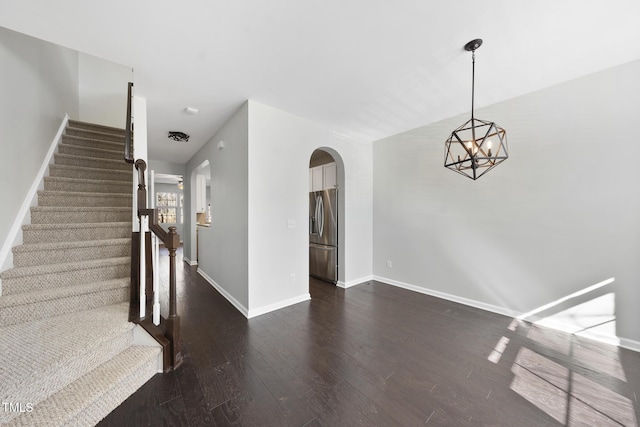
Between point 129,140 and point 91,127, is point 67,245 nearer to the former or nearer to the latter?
point 129,140

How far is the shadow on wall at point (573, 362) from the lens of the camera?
1537 millimetres

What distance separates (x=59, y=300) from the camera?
1.97 meters

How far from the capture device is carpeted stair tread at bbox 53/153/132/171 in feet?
10.1

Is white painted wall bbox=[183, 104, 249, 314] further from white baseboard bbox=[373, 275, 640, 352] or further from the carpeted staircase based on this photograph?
white baseboard bbox=[373, 275, 640, 352]

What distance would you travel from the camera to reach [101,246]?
2475 mm

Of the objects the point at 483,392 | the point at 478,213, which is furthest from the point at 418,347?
the point at 478,213

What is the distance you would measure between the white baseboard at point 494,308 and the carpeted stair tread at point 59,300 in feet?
12.4

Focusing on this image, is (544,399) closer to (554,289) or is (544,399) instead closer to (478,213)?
(554,289)

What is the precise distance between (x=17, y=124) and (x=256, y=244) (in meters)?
2.58

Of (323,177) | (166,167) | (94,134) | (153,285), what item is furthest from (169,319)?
(166,167)

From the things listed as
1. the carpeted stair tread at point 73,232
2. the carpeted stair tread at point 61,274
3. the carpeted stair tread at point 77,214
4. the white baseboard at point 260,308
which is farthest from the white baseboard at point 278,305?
the carpeted stair tread at point 77,214

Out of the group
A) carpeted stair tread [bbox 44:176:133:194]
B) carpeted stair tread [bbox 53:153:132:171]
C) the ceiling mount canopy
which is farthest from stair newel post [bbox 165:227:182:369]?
the ceiling mount canopy

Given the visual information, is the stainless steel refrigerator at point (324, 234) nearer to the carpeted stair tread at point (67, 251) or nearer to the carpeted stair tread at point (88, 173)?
the carpeted stair tread at point (67, 251)

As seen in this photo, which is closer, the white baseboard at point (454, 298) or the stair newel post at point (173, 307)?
the stair newel post at point (173, 307)
